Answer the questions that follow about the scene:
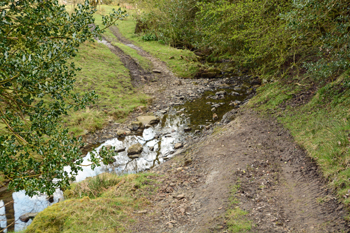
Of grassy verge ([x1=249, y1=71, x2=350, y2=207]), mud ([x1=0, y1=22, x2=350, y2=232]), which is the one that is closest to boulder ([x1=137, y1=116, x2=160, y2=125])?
mud ([x1=0, y1=22, x2=350, y2=232])

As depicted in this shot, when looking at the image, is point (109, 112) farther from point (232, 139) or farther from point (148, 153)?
point (232, 139)

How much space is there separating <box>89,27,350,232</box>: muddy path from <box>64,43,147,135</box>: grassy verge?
18.9 feet

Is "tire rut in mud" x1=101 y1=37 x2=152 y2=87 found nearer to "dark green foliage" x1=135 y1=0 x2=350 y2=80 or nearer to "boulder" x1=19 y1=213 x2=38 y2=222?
"dark green foliage" x1=135 y1=0 x2=350 y2=80

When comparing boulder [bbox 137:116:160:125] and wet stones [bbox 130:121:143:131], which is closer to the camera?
wet stones [bbox 130:121:143:131]

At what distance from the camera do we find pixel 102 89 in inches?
642

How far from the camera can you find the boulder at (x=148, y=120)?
13002 mm

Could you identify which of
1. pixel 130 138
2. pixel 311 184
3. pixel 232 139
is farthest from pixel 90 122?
pixel 311 184

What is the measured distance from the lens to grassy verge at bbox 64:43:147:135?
12.7 meters

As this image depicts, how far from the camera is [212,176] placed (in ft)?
22.5

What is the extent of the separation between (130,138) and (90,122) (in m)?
2.56

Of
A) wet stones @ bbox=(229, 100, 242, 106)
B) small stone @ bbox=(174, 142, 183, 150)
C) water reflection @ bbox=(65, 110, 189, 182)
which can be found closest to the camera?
water reflection @ bbox=(65, 110, 189, 182)

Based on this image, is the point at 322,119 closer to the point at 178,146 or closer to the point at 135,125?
the point at 178,146

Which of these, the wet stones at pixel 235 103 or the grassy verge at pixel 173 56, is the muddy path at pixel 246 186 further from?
the grassy verge at pixel 173 56

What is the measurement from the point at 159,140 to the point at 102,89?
7.23 m
